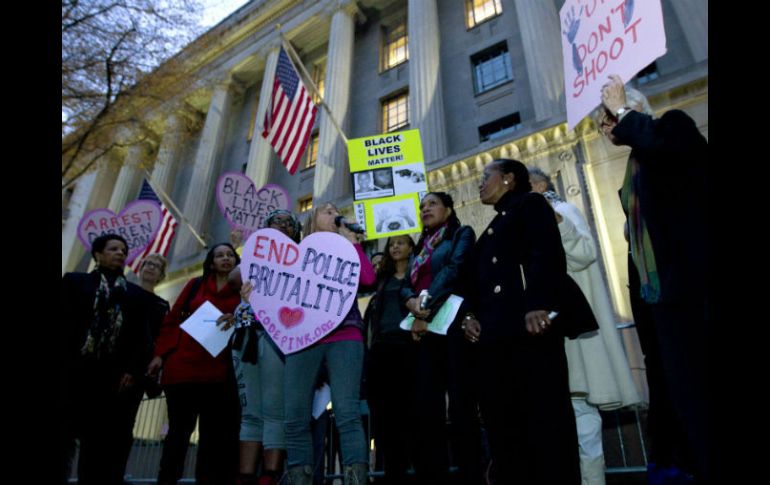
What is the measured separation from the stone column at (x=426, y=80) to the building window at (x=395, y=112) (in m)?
1.78

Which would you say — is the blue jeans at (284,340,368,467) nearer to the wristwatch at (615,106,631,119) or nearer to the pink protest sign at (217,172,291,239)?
the wristwatch at (615,106,631,119)

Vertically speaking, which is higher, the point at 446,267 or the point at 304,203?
the point at 304,203

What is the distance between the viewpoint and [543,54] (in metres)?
12.1

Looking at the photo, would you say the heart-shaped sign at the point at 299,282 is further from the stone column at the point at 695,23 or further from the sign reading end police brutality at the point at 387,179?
the stone column at the point at 695,23

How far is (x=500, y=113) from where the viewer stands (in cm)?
1375

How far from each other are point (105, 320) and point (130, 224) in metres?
7.47

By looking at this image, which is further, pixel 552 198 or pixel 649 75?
pixel 649 75

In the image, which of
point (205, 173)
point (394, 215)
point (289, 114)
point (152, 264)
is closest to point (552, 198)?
point (394, 215)

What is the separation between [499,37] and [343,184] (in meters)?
7.02

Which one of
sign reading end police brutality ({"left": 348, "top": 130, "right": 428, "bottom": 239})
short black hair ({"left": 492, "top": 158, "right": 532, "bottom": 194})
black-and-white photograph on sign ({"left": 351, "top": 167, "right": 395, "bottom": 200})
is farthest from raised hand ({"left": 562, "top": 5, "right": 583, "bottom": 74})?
black-and-white photograph on sign ({"left": 351, "top": 167, "right": 395, "bottom": 200})

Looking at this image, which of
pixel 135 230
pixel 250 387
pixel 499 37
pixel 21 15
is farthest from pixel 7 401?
pixel 499 37

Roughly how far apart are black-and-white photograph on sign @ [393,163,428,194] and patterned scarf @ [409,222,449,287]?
318 cm

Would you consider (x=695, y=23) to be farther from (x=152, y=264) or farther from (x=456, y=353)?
(x=152, y=264)

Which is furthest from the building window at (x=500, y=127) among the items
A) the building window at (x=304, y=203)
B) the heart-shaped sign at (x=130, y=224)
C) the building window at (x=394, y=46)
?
the heart-shaped sign at (x=130, y=224)
